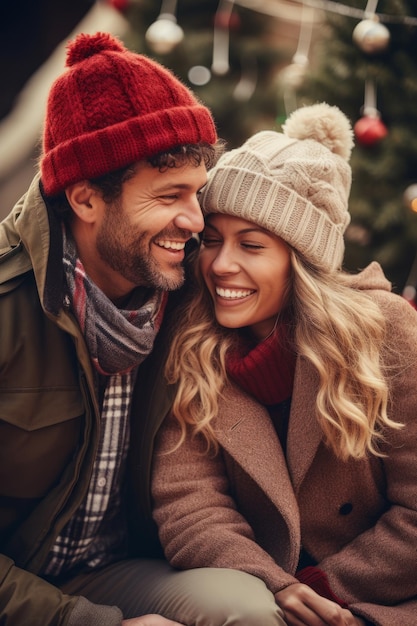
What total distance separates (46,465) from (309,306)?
93cm

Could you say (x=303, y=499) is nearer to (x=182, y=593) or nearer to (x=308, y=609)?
(x=308, y=609)

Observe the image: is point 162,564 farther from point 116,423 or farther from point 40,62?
point 40,62

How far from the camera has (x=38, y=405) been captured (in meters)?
1.92

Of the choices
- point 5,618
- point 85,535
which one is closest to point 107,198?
point 85,535

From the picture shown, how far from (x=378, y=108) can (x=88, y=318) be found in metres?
2.24

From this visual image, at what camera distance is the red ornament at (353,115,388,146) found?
10.5 ft

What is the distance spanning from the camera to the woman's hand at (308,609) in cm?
180

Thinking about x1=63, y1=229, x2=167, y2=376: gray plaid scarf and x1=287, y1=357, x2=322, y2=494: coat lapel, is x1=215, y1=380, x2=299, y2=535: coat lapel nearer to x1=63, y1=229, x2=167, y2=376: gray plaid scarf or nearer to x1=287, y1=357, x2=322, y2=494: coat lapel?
x1=287, y1=357, x2=322, y2=494: coat lapel

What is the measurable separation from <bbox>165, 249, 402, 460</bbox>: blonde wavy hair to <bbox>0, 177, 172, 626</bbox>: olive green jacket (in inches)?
13.4

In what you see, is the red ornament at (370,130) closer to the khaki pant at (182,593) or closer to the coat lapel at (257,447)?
the coat lapel at (257,447)

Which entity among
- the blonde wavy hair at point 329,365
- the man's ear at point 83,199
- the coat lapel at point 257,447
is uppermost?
the man's ear at point 83,199

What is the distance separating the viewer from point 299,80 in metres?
3.72

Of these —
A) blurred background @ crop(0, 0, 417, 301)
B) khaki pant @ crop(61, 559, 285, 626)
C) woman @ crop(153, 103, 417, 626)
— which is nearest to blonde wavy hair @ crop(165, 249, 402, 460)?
woman @ crop(153, 103, 417, 626)

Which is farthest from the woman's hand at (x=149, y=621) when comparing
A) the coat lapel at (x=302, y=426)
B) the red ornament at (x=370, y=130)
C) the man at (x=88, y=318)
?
the red ornament at (x=370, y=130)
